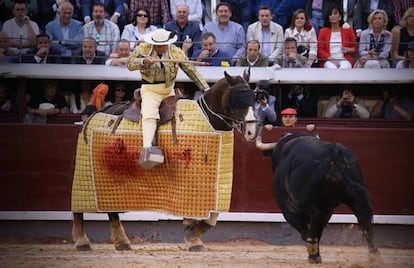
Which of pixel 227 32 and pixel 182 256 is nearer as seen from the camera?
pixel 182 256

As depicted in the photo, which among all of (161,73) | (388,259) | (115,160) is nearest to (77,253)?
(115,160)

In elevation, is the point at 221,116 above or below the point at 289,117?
above

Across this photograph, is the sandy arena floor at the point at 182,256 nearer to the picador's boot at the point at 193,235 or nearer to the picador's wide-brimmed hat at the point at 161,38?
the picador's boot at the point at 193,235

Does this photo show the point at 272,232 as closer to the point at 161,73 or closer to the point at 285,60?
the point at 285,60

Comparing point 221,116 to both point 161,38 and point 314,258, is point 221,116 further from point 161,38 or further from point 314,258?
point 314,258

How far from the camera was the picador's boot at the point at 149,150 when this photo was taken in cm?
982

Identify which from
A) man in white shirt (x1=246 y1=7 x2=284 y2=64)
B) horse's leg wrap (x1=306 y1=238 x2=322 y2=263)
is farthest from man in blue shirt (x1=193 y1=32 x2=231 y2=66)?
horse's leg wrap (x1=306 y1=238 x2=322 y2=263)

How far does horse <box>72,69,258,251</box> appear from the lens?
9.63m

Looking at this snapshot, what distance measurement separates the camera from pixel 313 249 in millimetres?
9477

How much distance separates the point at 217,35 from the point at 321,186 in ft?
13.1

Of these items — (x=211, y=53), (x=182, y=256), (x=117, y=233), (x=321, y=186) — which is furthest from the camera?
(x=211, y=53)

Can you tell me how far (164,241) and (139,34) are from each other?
2.24 m

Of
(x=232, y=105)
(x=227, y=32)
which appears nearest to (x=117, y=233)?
(x=232, y=105)

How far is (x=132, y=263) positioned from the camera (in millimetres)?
9430
